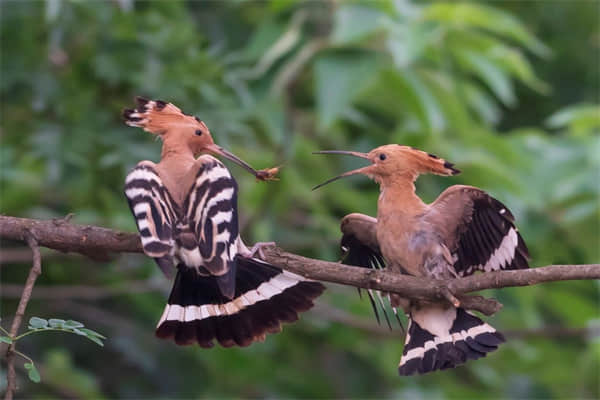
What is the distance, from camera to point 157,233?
8.19ft

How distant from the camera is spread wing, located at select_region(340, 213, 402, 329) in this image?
10.9 ft

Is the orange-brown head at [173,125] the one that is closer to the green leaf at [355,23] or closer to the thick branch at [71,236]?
the thick branch at [71,236]

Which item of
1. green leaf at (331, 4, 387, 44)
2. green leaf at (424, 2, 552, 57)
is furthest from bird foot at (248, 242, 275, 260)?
green leaf at (424, 2, 552, 57)

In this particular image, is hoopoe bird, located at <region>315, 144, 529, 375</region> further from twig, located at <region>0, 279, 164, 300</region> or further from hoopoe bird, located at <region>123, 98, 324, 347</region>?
twig, located at <region>0, 279, 164, 300</region>

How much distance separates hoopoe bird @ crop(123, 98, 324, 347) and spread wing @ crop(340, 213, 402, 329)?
476mm

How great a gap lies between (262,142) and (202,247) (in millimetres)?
2770

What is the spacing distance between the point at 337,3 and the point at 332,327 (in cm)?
181

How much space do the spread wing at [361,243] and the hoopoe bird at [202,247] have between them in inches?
18.7

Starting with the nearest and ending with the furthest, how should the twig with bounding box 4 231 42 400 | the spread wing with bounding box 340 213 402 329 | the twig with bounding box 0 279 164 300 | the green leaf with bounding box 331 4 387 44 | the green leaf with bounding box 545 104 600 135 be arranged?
the twig with bounding box 4 231 42 400
the spread wing with bounding box 340 213 402 329
the green leaf with bounding box 331 4 387 44
the twig with bounding box 0 279 164 300
the green leaf with bounding box 545 104 600 135

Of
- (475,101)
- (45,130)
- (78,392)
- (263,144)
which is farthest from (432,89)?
(78,392)

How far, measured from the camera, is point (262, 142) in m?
5.36

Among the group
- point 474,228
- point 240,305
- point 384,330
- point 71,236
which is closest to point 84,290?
point 384,330

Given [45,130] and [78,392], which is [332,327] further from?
[45,130]

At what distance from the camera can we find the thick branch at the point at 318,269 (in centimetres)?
253
